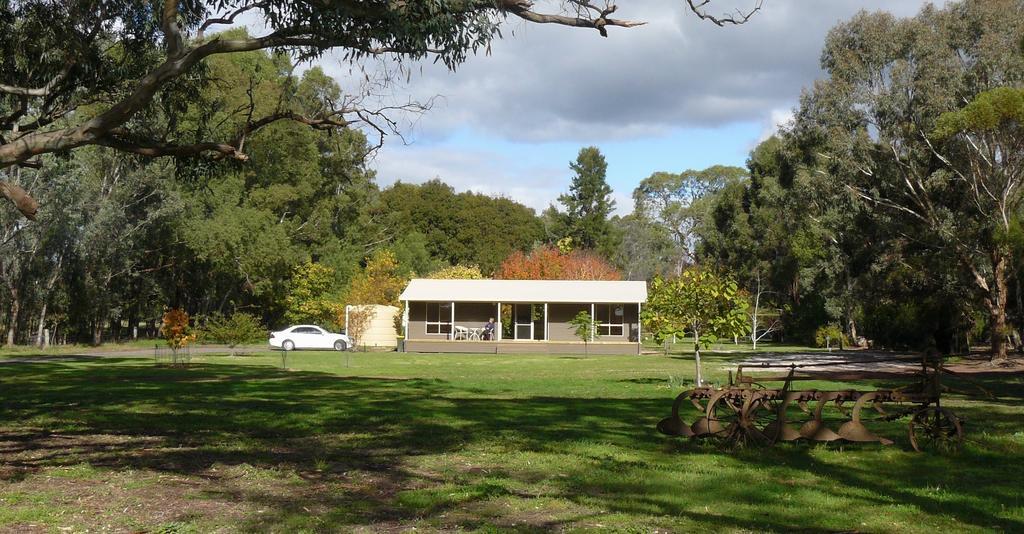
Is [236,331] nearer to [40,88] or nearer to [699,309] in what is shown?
[699,309]

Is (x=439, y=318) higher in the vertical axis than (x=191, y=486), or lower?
higher

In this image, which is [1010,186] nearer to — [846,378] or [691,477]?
[846,378]

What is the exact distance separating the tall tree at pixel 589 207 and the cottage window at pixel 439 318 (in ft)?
122

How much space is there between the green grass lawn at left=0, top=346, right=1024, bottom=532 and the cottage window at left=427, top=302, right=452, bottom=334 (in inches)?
1330

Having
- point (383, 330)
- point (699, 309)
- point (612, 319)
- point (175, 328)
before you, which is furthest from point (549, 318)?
point (699, 309)

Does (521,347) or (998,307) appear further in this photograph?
(521,347)

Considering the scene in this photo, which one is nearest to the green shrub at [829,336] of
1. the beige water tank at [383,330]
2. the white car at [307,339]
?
the beige water tank at [383,330]

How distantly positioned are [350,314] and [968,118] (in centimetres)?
2943

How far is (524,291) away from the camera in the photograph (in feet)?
161

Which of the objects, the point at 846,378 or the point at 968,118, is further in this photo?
the point at 968,118

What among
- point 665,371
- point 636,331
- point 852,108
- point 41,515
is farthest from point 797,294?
point 41,515

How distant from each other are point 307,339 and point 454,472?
125 ft

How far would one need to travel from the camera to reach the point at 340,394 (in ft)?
58.0

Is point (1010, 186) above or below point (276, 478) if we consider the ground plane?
above
